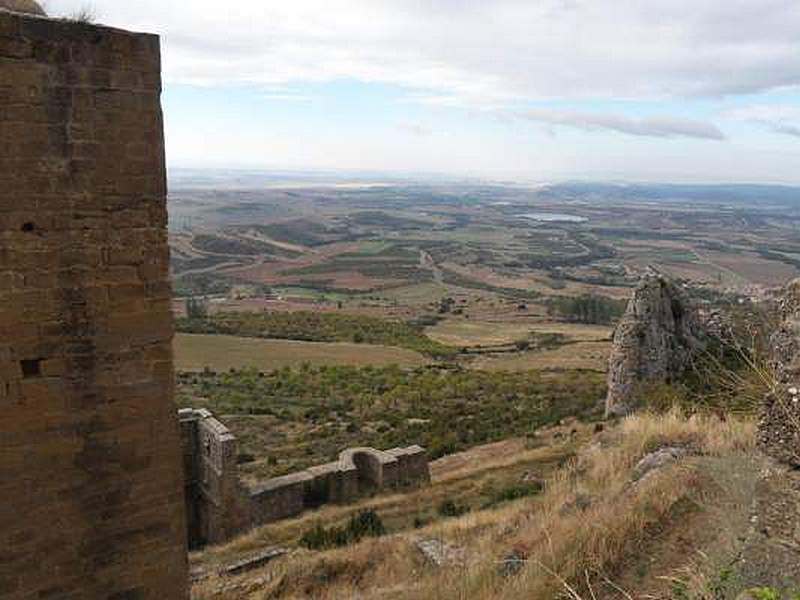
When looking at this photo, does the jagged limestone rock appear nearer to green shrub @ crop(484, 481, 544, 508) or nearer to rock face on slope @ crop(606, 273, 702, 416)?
green shrub @ crop(484, 481, 544, 508)

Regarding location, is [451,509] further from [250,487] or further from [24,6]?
[24,6]

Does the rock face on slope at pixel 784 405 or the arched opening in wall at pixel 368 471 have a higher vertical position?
the rock face on slope at pixel 784 405

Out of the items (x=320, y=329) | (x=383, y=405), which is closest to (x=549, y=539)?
(x=383, y=405)

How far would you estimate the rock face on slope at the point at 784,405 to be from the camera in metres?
4.72

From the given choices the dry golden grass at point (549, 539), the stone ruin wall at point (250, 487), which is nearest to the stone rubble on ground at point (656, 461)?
the dry golden grass at point (549, 539)

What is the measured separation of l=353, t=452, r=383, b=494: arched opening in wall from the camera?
45.5 feet

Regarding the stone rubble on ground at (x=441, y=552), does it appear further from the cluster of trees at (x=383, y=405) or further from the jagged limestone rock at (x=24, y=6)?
the cluster of trees at (x=383, y=405)

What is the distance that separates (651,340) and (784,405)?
37.4ft

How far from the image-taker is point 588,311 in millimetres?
73875

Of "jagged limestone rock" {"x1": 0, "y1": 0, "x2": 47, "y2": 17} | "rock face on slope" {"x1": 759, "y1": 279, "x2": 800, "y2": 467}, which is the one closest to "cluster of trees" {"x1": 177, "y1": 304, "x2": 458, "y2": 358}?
"rock face on slope" {"x1": 759, "y1": 279, "x2": 800, "y2": 467}

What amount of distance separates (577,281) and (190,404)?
94.8 metres

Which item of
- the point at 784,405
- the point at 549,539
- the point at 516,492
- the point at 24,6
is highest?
the point at 24,6

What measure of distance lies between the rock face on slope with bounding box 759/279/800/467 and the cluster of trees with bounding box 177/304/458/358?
40.2 metres

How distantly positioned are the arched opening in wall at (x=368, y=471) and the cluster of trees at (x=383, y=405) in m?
2.33
